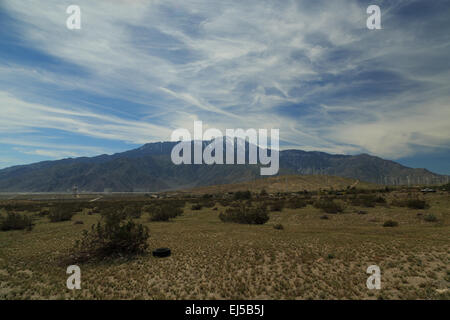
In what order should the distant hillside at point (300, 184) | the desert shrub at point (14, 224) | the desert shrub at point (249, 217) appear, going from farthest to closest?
the distant hillside at point (300, 184) → the desert shrub at point (249, 217) → the desert shrub at point (14, 224)

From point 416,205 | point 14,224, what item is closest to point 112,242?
point 14,224

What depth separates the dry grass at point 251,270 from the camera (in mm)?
10102

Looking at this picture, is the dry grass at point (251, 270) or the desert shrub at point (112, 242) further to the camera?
the desert shrub at point (112, 242)

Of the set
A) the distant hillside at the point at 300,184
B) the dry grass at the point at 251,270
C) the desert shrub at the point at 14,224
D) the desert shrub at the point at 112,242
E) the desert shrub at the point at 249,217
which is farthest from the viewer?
the distant hillside at the point at 300,184

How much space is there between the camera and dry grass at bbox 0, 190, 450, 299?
10102mm

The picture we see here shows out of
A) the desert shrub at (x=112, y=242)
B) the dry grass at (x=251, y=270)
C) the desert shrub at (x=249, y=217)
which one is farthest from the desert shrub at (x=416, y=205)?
the desert shrub at (x=112, y=242)

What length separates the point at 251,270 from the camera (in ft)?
40.4

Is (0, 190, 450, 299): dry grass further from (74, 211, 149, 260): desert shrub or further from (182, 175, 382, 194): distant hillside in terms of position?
(182, 175, 382, 194): distant hillside

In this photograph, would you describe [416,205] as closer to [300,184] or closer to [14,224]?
[14,224]

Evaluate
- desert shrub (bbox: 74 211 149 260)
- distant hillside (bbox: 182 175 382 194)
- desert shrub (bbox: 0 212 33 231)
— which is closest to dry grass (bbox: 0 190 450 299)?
desert shrub (bbox: 74 211 149 260)

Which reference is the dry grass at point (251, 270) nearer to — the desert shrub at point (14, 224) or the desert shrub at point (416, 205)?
the desert shrub at point (14, 224)
